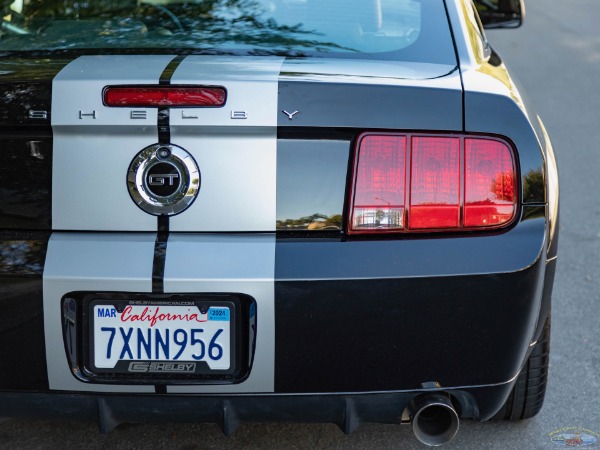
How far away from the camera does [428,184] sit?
2.45 meters

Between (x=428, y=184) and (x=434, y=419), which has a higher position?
(x=428, y=184)

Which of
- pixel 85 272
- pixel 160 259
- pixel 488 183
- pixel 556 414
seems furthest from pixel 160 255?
pixel 556 414

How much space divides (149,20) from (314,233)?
1.12m

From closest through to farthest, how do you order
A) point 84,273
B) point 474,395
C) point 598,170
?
point 84,273, point 474,395, point 598,170

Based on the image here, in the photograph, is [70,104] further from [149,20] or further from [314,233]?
[149,20]

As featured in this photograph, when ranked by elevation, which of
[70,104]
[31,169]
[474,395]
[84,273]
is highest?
[70,104]

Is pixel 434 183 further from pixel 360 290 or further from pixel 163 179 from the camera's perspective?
pixel 163 179

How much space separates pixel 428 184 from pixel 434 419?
0.61 meters

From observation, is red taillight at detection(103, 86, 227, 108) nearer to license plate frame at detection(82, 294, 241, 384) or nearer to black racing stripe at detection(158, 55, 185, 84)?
black racing stripe at detection(158, 55, 185, 84)

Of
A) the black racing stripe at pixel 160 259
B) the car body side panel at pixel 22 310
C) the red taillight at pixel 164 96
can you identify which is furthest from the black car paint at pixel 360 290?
the black racing stripe at pixel 160 259

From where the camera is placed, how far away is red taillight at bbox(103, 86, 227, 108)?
2363mm

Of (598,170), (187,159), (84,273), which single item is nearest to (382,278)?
(187,159)

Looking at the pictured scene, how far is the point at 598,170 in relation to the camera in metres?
6.59

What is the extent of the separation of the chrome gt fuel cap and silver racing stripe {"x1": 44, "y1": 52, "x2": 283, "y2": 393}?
0.02 metres
